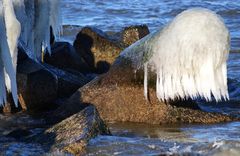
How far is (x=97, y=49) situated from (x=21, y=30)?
6.88ft

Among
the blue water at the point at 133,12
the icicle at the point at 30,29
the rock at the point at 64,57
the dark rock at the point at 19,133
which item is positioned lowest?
the blue water at the point at 133,12

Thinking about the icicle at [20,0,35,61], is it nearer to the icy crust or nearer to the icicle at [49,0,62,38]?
the icicle at [49,0,62,38]

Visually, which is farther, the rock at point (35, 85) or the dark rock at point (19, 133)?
the rock at point (35, 85)

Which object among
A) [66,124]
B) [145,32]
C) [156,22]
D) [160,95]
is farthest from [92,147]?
[156,22]

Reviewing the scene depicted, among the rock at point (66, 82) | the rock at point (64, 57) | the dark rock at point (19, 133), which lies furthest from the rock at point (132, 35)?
the dark rock at point (19, 133)

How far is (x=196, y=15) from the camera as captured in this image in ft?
29.5

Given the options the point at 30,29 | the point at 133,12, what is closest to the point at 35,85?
the point at 30,29

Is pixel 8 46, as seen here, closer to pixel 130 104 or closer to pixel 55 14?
pixel 130 104

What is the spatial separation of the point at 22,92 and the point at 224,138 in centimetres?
283

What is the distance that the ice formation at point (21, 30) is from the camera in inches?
313

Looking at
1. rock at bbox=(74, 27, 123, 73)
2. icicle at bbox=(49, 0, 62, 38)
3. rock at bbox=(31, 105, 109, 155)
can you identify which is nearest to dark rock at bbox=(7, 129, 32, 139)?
rock at bbox=(31, 105, 109, 155)

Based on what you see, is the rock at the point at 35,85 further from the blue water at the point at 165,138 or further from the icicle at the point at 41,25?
the icicle at the point at 41,25

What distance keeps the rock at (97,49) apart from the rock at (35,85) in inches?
73.6

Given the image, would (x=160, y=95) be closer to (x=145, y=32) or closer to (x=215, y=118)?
(x=215, y=118)
